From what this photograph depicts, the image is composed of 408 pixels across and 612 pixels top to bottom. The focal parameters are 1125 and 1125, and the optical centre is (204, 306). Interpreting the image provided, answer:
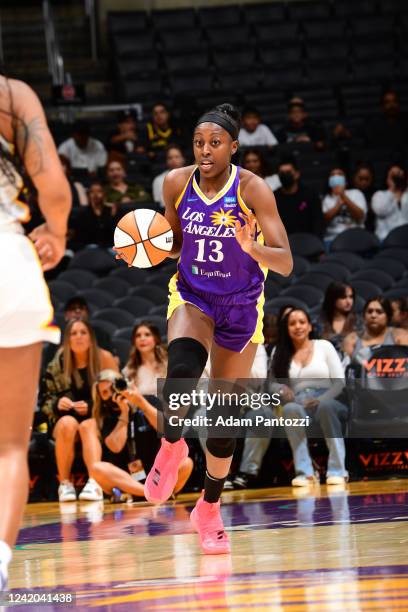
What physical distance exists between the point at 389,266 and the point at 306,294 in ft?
3.87

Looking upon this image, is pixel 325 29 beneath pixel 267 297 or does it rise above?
above

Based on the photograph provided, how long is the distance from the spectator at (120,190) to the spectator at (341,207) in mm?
2162

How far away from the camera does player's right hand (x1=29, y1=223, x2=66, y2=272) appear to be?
3540mm

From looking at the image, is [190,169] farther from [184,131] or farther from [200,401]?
[184,131]

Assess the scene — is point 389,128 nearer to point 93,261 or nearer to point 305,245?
point 305,245

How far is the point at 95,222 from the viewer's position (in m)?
13.1

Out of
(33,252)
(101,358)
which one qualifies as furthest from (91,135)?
(33,252)

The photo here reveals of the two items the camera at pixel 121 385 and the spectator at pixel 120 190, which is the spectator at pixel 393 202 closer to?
the spectator at pixel 120 190

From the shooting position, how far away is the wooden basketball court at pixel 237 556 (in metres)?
4.12

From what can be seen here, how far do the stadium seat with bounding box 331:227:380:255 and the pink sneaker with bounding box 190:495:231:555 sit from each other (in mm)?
7120

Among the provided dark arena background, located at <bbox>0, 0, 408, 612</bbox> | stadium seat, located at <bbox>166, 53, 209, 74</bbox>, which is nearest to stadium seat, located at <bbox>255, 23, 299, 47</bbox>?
dark arena background, located at <bbox>0, 0, 408, 612</bbox>

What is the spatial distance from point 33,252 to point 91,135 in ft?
41.7

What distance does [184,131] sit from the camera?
15164mm

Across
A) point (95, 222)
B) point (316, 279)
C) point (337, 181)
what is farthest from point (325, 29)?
point (316, 279)
